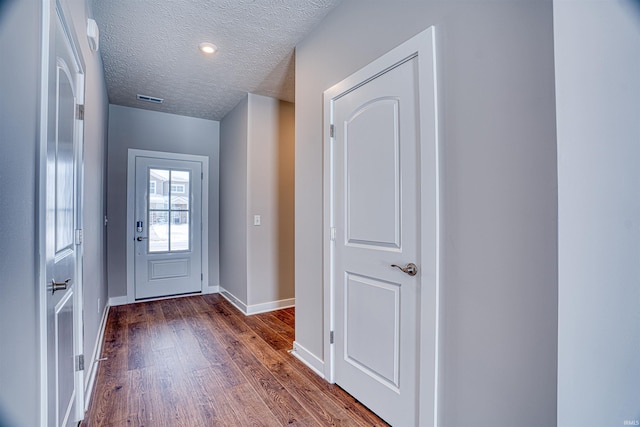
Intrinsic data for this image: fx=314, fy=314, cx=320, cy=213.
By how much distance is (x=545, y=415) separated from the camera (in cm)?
111

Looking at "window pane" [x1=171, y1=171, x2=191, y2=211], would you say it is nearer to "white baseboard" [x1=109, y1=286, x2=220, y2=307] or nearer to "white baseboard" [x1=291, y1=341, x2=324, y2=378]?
"white baseboard" [x1=109, y1=286, x2=220, y2=307]

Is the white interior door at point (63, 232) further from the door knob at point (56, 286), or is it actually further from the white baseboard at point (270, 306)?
the white baseboard at point (270, 306)

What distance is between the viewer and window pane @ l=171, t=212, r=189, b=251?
4.56 meters

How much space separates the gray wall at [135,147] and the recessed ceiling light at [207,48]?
206 cm

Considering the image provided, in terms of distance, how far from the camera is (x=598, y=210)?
93cm

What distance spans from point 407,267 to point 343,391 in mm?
1089

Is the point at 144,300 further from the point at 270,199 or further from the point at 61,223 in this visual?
the point at 61,223

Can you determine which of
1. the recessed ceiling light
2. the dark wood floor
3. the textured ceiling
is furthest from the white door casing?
the recessed ceiling light

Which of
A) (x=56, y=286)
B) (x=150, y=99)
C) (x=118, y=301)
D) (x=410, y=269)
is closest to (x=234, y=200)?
(x=150, y=99)

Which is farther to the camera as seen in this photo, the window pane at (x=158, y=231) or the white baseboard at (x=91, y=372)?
the window pane at (x=158, y=231)

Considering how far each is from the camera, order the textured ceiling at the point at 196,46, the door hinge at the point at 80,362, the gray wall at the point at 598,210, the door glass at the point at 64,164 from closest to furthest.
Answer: the gray wall at the point at 598,210
the door glass at the point at 64,164
the door hinge at the point at 80,362
the textured ceiling at the point at 196,46

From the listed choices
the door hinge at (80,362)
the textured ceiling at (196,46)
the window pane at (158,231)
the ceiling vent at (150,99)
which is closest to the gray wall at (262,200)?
the textured ceiling at (196,46)

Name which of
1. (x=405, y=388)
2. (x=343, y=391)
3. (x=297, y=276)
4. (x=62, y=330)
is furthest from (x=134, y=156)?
(x=405, y=388)

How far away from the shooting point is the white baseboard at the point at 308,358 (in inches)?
93.4
